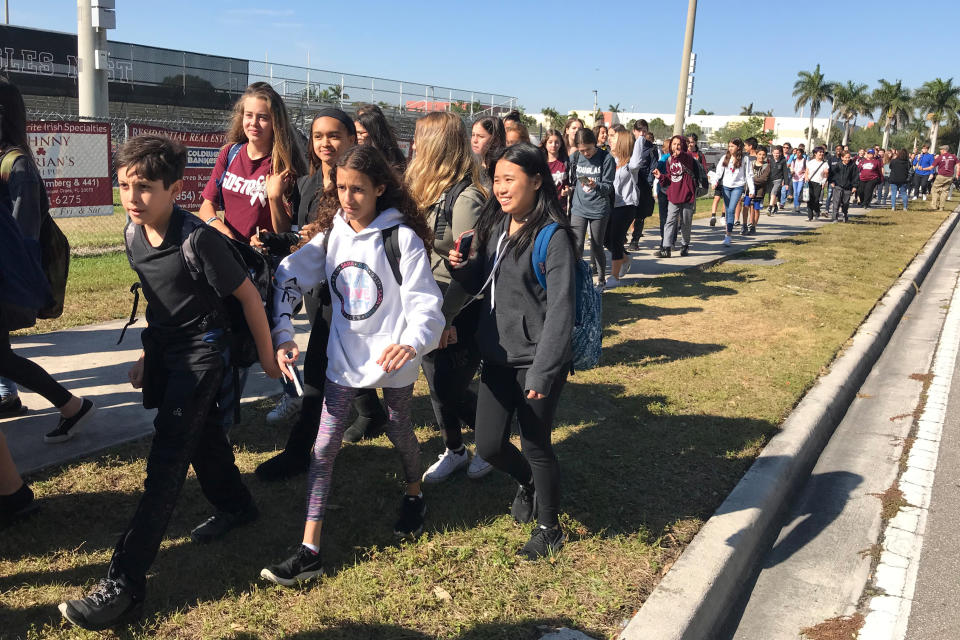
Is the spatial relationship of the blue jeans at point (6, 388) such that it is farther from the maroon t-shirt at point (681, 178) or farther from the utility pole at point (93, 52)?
the maroon t-shirt at point (681, 178)

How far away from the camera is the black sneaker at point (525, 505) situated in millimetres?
3537

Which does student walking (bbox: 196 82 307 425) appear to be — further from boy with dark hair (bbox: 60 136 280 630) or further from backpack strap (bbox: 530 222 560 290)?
backpack strap (bbox: 530 222 560 290)

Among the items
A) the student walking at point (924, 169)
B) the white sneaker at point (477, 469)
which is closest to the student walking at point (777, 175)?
the student walking at point (924, 169)

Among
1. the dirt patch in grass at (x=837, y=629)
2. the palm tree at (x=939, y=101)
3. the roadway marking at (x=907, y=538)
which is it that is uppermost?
the palm tree at (x=939, y=101)

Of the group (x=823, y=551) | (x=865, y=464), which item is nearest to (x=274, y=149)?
(x=823, y=551)

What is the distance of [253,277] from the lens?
120 inches

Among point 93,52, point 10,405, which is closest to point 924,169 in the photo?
point 93,52

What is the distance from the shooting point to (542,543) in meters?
3.27

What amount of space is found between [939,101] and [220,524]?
3518 inches

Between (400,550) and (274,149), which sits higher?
(274,149)

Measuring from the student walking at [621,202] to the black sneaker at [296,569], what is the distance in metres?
6.65

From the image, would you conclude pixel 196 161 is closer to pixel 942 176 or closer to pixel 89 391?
pixel 89 391

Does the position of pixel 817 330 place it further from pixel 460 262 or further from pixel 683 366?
pixel 460 262

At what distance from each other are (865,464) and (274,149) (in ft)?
13.2
